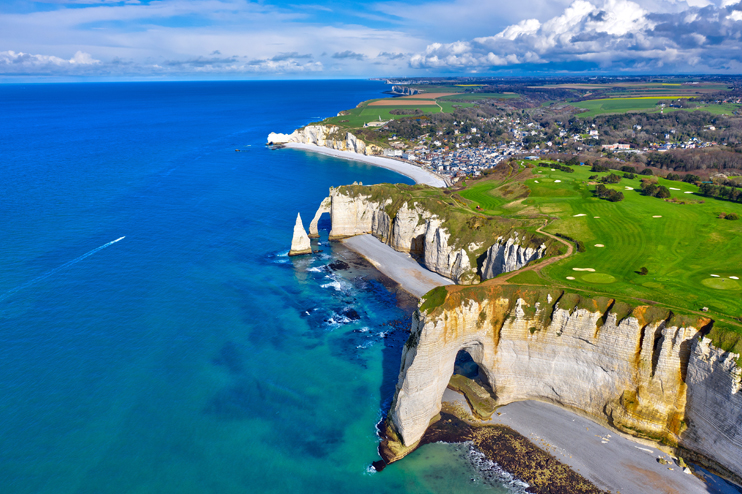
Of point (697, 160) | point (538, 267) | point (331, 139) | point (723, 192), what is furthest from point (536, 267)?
point (331, 139)

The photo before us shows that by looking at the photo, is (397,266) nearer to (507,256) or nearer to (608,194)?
(507,256)

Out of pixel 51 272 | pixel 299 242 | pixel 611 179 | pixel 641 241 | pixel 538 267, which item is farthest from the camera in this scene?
pixel 611 179

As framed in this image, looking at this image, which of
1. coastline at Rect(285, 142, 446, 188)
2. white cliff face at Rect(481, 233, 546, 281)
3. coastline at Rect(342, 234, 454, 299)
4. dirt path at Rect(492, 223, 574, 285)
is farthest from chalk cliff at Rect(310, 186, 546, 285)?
coastline at Rect(285, 142, 446, 188)

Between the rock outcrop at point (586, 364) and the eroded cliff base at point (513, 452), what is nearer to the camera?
the rock outcrop at point (586, 364)

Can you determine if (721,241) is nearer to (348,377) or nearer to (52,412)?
(348,377)

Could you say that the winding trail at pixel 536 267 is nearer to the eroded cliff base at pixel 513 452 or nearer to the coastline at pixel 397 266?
the eroded cliff base at pixel 513 452

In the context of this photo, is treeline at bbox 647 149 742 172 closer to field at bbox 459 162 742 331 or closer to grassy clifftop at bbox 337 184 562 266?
field at bbox 459 162 742 331

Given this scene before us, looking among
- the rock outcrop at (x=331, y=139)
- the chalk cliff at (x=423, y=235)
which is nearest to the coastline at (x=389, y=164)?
the rock outcrop at (x=331, y=139)
